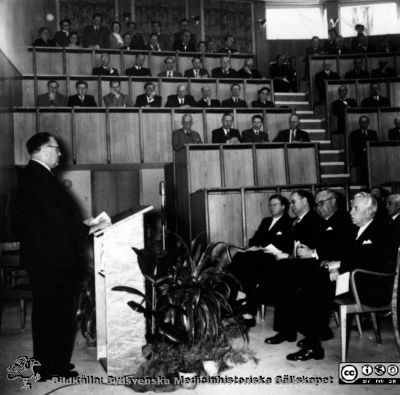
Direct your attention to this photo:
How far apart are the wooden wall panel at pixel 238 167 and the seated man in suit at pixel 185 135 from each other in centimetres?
101

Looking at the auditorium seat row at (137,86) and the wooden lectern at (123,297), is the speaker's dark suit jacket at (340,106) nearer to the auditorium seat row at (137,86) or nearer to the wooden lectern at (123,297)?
the auditorium seat row at (137,86)

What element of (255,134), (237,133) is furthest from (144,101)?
(255,134)

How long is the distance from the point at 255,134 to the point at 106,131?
203 centimetres

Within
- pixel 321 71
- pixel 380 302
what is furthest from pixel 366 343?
pixel 321 71

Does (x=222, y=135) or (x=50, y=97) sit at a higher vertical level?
(x=50, y=97)

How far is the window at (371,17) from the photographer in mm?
11773

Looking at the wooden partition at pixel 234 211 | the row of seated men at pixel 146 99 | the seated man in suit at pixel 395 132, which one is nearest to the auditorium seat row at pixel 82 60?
the row of seated men at pixel 146 99

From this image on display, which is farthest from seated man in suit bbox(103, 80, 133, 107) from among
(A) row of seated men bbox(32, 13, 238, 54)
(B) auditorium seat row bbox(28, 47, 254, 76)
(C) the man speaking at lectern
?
(C) the man speaking at lectern

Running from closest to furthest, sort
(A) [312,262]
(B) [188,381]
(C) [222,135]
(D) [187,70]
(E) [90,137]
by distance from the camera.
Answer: (B) [188,381], (A) [312,262], (E) [90,137], (C) [222,135], (D) [187,70]

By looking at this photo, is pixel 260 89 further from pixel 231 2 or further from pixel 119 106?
pixel 231 2

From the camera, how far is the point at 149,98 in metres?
7.11

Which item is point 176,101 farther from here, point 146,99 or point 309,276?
point 309,276

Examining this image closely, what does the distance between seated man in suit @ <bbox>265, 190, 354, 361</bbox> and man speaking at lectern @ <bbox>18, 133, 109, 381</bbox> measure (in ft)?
4.69

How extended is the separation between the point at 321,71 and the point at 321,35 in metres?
3.93
